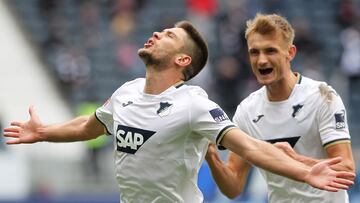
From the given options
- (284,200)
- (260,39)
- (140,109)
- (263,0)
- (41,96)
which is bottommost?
(284,200)

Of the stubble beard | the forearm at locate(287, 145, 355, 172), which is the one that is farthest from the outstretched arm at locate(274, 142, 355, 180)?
the stubble beard

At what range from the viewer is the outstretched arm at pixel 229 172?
7.98m

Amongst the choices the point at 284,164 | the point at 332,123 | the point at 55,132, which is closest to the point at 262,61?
the point at 332,123

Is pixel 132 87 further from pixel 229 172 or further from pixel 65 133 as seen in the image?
pixel 229 172

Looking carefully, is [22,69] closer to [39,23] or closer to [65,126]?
[39,23]

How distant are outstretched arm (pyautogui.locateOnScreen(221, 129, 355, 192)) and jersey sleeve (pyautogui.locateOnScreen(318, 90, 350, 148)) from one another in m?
0.78

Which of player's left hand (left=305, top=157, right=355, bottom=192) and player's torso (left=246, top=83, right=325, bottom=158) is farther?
Answer: player's torso (left=246, top=83, right=325, bottom=158)

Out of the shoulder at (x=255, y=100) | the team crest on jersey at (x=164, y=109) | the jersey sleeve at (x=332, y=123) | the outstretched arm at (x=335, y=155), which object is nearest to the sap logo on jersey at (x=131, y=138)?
the team crest on jersey at (x=164, y=109)

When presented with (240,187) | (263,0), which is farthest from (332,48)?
(240,187)

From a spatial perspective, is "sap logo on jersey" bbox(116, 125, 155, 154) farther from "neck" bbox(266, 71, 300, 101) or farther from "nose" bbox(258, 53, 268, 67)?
"neck" bbox(266, 71, 300, 101)

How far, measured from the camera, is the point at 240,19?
1859cm

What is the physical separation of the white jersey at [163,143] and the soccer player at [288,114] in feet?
1.94

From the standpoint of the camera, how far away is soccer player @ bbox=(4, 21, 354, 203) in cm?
714

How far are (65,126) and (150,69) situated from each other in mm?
908
